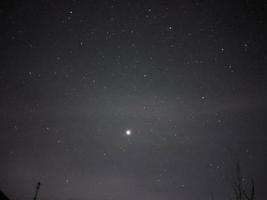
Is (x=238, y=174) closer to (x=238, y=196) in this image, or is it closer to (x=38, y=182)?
(x=238, y=196)

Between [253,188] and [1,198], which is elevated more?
[253,188]

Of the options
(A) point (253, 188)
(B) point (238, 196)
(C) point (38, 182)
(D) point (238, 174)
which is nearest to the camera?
(A) point (253, 188)

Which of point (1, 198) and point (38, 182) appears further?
point (38, 182)

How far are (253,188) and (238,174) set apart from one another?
10.5 feet

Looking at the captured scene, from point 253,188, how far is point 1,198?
20059 millimetres

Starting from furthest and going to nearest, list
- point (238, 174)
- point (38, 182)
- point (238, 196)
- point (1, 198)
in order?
point (38, 182) < point (1, 198) < point (238, 174) < point (238, 196)

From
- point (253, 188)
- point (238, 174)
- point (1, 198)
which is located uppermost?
point (238, 174)

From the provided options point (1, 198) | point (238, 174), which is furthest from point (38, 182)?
point (238, 174)

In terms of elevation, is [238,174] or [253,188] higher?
[238,174]

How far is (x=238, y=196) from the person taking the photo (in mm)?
17031

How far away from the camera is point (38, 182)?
3219 centimetres

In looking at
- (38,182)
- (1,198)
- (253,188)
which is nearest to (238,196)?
(253,188)

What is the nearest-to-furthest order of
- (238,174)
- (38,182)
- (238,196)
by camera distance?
(238,196) → (238,174) → (38,182)

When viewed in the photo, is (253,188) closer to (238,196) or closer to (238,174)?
(238,196)
